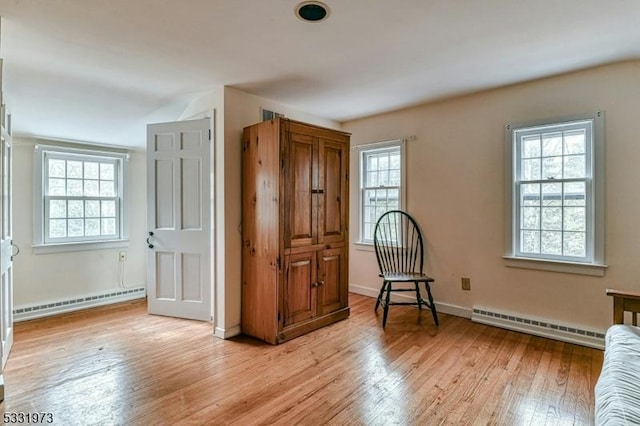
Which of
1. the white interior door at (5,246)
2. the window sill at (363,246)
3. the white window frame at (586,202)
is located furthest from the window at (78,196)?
the white window frame at (586,202)

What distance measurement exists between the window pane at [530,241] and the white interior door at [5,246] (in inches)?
169

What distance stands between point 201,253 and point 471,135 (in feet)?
10.1

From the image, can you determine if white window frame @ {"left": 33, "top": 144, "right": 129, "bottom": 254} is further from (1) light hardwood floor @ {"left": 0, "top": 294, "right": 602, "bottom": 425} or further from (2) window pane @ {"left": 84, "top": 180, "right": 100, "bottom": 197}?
(1) light hardwood floor @ {"left": 0, "top": 294, "right": 602, "bottom": 425}

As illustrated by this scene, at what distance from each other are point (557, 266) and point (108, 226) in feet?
17.2

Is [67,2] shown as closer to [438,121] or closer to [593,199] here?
[438,121]

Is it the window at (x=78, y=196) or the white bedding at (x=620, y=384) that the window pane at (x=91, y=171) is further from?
the white bedding at (x=620, y=384)

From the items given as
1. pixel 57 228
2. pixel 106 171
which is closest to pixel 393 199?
pixel 106 171

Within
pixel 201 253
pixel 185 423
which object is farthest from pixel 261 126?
pixel 185 423

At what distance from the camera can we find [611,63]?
8.63 feet

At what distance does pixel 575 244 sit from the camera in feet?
9.41

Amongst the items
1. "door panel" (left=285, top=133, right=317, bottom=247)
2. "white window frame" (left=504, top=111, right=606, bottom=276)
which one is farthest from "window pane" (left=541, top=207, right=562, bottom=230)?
"door panel" (left=285, top=133, right=317, bottom=247)

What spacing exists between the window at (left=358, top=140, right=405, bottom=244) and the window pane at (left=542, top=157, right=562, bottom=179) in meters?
1.42

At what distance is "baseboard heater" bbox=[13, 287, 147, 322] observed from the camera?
3.61 m

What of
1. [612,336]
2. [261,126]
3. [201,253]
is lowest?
[612,336]
